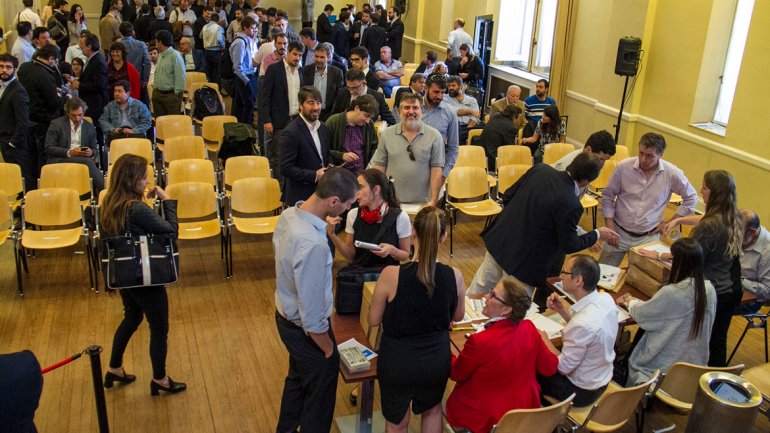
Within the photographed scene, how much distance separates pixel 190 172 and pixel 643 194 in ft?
13.0

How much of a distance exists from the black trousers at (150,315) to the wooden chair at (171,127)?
3.94m

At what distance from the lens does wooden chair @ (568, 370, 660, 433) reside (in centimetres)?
346

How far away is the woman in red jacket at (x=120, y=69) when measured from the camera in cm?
798

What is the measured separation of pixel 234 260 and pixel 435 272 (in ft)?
11.8

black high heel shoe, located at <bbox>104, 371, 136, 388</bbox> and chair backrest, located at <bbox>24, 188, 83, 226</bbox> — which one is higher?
chair backrest, located at <bbox>24, 188, 83, 226</bbox>

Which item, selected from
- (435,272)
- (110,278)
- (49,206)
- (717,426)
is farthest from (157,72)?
(717,426)

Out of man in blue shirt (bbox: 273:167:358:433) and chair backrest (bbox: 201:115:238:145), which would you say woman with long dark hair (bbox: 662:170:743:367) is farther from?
chair backrest (bbox: 201:115:238:145)

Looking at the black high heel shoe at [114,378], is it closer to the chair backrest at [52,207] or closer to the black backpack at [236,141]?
Result: the chair backrest at [52,207]

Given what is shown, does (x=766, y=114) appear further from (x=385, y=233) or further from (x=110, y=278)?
(x=110, y=278)

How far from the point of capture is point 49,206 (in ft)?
18.8

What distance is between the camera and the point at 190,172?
6379mm

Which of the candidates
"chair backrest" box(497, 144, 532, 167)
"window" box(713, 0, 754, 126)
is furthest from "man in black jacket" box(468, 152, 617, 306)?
"window" box(713, 0, 754, 126)

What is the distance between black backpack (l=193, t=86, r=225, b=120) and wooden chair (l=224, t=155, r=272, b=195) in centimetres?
250

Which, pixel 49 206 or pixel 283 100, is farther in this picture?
pixel 283 100
